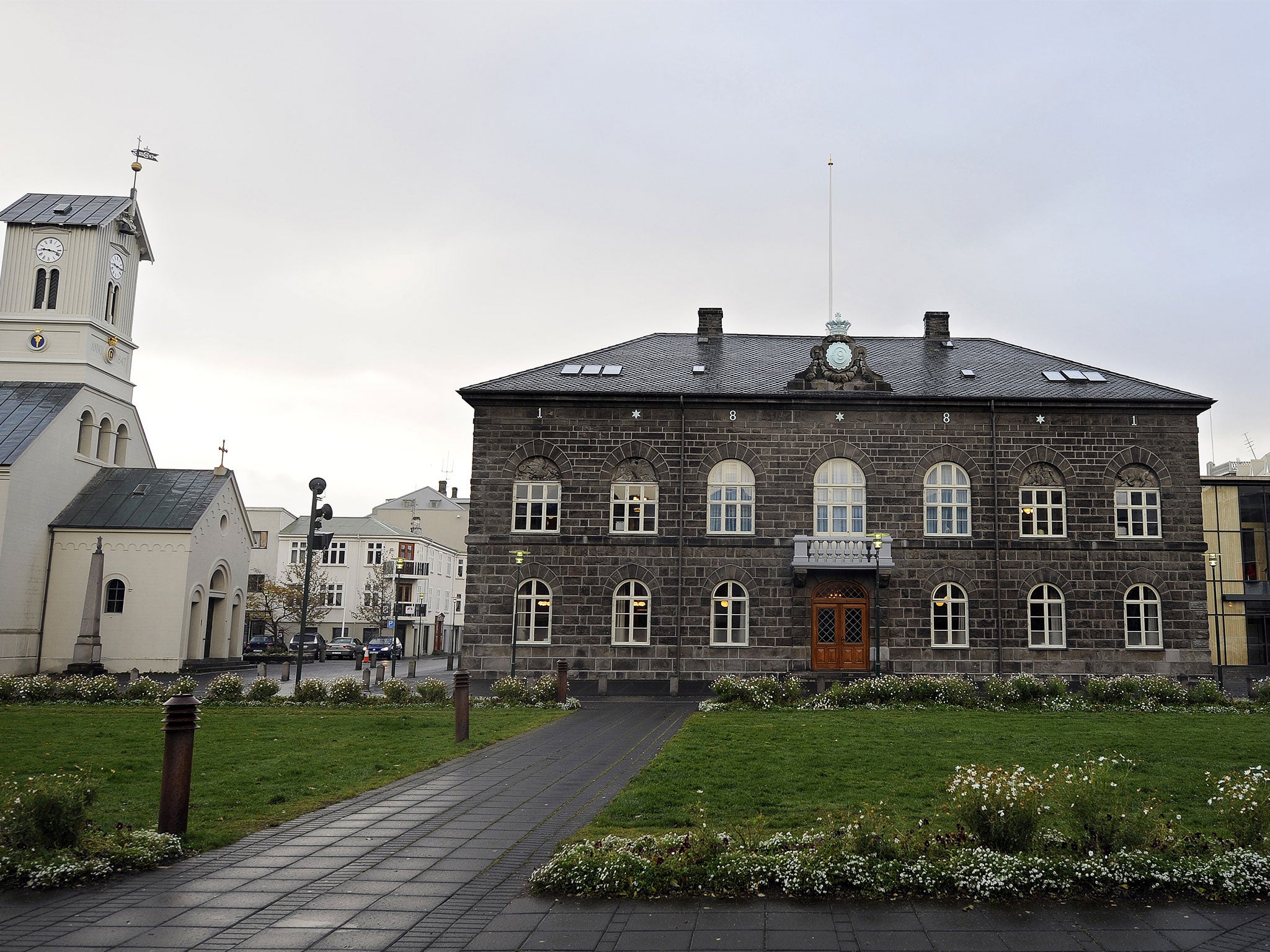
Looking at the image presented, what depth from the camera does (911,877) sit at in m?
7.53

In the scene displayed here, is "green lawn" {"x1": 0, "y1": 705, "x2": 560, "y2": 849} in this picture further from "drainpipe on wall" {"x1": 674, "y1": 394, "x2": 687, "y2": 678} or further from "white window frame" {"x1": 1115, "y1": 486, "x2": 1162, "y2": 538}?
"white window frame" {"x1": 1115, "y1": 486, "x2": 1162, "y2": 538}

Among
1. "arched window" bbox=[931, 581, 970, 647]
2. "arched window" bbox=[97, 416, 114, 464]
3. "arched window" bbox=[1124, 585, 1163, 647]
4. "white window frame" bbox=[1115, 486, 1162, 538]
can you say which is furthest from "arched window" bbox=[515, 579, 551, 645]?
"arched window" bbox=[97, 416, 114, 464]

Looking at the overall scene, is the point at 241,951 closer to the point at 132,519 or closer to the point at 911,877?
the point at 911,877

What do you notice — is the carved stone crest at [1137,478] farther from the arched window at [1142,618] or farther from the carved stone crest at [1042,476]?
the arched window at [1142,618]

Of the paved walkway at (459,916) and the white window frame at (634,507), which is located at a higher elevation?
the white window frame at (634,507)

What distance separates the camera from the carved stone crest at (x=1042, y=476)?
3275 centimetres

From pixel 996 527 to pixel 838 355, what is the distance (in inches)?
318

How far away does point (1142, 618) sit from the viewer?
3197cm

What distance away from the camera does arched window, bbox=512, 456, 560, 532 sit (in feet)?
107

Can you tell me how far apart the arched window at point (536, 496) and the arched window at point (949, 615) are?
13292mm

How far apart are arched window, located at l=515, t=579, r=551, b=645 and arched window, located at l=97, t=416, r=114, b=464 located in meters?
22.9

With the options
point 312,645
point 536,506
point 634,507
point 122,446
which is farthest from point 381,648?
point 634,507

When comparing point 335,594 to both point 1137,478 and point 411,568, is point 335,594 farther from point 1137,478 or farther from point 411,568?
point 1137,478

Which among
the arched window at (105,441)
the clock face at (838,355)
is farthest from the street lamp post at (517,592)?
the arched window at (105,441)
